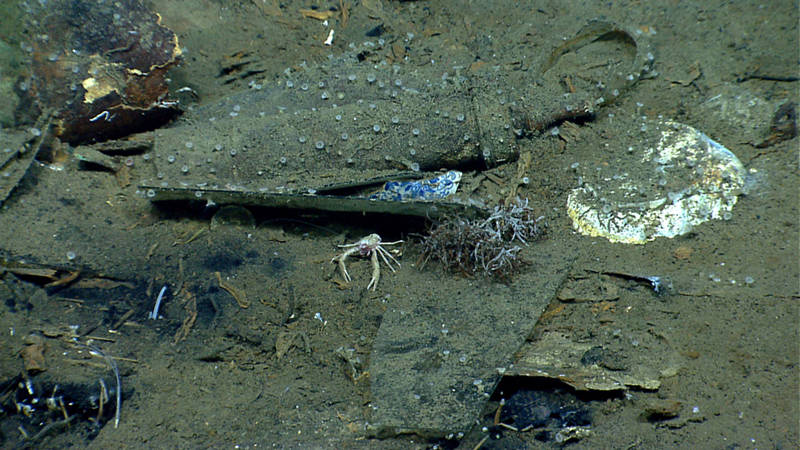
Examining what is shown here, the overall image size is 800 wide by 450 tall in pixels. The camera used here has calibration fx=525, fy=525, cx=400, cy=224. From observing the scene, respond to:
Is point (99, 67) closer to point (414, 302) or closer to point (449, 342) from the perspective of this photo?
point (414, 302)

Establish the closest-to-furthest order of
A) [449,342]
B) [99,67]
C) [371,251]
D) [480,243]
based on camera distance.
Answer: [449,342], [480,243], [371,251], [99,67]

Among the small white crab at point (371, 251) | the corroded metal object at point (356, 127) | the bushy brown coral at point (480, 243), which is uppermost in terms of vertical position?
the corroded metal object at point (356, 127)

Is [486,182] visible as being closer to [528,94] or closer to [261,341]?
[528,94]

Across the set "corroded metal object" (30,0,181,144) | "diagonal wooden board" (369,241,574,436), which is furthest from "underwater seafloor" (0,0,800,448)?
"corroded metal object" (30,0,181,144)

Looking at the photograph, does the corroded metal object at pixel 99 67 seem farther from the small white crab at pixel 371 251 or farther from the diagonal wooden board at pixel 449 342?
the diagonal wooden board at pixel 449 342

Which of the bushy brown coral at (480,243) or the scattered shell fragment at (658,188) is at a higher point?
the scattered shell fragment at (658,188)

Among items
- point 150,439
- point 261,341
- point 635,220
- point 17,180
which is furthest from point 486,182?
point 17,180

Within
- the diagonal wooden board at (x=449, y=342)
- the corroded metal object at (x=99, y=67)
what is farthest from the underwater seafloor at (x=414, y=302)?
the corroded metal object at (x=99, y=67)

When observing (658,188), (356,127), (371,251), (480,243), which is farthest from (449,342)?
(658,188)
